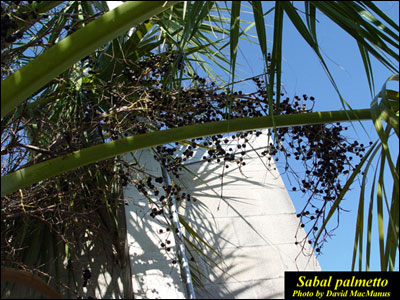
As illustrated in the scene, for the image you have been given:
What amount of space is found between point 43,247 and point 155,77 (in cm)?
115

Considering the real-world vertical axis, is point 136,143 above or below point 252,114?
below

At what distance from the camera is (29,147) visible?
6.94 ft

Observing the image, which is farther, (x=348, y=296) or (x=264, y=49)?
(x=348, y=296)

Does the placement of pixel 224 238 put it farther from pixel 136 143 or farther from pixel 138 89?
pixel 136 143

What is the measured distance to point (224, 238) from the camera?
12.5 ft

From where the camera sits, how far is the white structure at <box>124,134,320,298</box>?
284cm

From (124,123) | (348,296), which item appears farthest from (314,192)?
(124,123)

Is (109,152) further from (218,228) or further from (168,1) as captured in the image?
(218,228)
